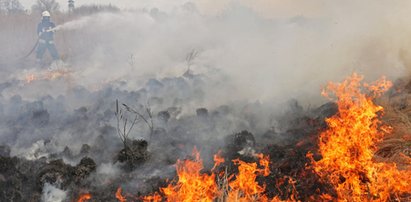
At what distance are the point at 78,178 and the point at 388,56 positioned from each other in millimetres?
13361

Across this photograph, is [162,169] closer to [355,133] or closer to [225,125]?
[225,125]

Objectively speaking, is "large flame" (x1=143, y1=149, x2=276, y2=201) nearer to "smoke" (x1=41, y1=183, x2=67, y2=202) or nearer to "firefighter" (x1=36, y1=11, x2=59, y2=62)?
"smoke" (x1=41, y1=183, x2=67, y2=202)

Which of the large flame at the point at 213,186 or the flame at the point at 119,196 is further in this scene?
the flame at the point at 119,196

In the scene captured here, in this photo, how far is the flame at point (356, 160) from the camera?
835cm

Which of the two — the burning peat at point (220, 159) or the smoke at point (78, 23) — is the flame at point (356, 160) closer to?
the burning peat at point (220, 159)

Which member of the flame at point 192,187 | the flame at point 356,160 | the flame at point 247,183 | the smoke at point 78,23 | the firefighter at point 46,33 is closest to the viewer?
the flame at point 356,160

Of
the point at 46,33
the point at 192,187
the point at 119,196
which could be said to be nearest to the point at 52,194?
the point at 119,196

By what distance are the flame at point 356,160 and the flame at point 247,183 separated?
141cm

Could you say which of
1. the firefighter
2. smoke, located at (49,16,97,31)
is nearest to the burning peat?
the firefighter

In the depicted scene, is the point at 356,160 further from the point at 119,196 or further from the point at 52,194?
the point at 52,194

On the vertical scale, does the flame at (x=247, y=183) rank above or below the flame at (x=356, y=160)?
below

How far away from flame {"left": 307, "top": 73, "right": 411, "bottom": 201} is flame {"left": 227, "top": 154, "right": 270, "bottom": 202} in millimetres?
1413

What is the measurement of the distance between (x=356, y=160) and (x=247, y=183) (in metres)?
2.74

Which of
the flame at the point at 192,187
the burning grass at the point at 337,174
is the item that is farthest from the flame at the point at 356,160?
the flame at the point at 192,187
